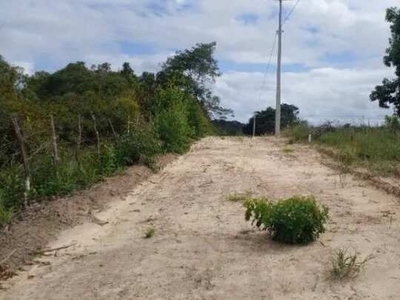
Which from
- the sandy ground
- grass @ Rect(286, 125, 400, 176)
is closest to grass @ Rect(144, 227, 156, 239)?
the sandy ground

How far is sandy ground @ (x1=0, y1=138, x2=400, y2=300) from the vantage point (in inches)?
226

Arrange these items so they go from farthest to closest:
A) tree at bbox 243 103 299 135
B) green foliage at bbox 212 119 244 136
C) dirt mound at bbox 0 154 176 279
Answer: tree at bbox 243 103 299 135, green foliage at bbox 212 119 244 136, dirt mound at bbox 0 154 176 279

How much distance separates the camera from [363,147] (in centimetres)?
1708

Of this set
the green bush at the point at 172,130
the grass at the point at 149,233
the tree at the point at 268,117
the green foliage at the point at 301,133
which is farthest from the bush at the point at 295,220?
the tree at the point at 268,117

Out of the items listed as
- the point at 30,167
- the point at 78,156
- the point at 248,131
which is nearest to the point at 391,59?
Answer: the point at 78,156

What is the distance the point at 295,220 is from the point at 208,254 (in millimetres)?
1042

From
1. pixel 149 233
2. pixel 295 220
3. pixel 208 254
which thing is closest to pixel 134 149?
pixel 149 233

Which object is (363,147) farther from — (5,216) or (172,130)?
(5,216)

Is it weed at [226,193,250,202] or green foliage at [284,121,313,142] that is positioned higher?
green foliage at [284,121,313,142]

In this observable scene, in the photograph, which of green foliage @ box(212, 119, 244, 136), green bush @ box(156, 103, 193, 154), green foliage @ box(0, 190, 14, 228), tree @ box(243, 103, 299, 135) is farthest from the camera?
tree @ box(243, 103, 299, 135)

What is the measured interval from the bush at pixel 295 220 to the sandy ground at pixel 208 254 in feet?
0.40

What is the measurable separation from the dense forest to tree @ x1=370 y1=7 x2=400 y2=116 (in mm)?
8453

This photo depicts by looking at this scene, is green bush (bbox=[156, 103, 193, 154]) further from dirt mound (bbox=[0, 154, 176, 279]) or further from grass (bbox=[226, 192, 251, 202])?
grass (bbox=[226, 192, 251, 202])

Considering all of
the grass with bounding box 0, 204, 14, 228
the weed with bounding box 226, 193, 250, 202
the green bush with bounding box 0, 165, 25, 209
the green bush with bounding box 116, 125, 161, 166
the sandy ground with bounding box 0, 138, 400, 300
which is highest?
the green bush with bounding box 116, 125, 161, 166
